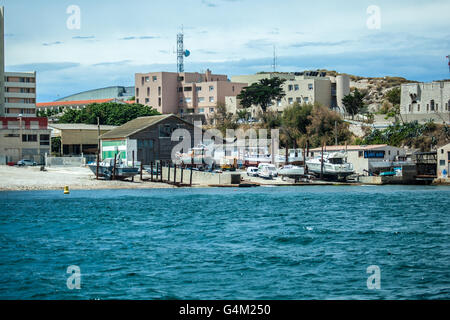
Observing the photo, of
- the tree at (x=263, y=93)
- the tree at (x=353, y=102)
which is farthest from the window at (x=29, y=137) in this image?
the tree at (x=353, y=102)

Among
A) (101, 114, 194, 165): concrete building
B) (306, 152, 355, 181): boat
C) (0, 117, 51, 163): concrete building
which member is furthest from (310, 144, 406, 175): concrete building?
(0, 117, 51, 163): concrete building

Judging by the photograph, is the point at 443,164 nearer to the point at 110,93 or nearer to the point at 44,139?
the point at 44,139

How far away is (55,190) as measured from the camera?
63.2 metres

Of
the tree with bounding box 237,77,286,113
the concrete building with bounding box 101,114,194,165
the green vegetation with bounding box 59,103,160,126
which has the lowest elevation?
the concrete building with bounding box 101,114,194,165

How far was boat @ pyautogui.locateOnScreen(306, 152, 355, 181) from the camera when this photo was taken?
3007 inches

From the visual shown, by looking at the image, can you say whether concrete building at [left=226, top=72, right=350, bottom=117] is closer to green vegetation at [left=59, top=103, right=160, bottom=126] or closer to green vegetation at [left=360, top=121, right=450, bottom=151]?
green vegetation at [left=59, top=103, right=160, bottom=126]

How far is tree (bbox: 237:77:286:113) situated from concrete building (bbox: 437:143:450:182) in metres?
43.1

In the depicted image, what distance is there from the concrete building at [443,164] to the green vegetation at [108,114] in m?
57.7

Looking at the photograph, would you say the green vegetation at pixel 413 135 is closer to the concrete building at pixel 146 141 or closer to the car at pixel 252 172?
the car at pixel 252 172

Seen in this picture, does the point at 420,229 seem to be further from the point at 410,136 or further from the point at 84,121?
the point at 84,121

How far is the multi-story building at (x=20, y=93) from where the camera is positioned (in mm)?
114750
